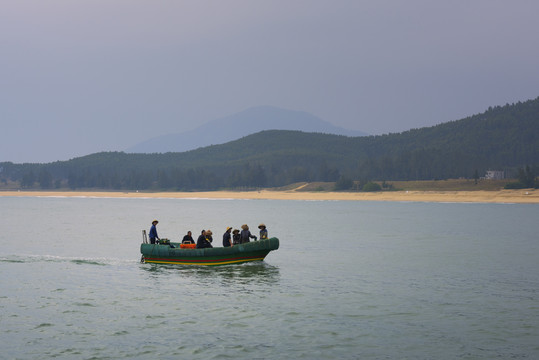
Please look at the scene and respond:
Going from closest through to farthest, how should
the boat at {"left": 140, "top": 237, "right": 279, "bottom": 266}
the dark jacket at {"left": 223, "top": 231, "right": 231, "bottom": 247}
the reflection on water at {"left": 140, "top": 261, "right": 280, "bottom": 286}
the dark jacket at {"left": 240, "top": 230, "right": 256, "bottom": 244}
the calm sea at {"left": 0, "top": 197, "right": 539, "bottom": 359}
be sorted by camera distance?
1. the calm sea at {"left": 0, "top": 197, "right": 539, "bottom": 359}
2. the reflection on water at {"left": 140, "top": 261, "right": 280, "bottom": 286}
3. the boat at {"left": 140, "top": 237, "right": 279, "bottom": 266}
4. the dark jacket at {"left": 223, "top": 231, "right": 231, "bottom": 247}
5. the dark jacket at {"left": 240, "top": 230, "right": 256, "bottom": 244}

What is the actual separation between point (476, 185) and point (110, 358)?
15604 cm

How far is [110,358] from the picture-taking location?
17.3 m

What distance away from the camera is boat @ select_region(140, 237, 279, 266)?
35.2 metres

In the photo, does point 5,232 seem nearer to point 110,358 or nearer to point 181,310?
point 181,310

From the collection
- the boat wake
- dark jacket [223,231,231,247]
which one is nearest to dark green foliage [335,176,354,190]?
the boat wake

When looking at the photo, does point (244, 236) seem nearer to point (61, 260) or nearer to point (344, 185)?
point (61, 260)

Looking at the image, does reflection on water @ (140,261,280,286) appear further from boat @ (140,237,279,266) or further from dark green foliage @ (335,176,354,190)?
dark green foliage @ (335,176,354,190)

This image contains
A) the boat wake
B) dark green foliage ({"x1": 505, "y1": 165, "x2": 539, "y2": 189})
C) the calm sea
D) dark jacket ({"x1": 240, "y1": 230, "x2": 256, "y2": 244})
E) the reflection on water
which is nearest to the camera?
the calm sea

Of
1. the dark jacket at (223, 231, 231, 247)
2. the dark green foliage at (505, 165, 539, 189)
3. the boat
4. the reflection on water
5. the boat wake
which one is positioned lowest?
the reflection on water

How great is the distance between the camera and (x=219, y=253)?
35.2 meters

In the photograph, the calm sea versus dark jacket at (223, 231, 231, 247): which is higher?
dark jacket at (223, 231, 231, 247)

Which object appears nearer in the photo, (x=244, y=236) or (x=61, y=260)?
(x=244, y=236)

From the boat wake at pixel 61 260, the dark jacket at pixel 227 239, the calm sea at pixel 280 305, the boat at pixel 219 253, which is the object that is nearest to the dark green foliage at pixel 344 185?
the calm sea at pixel 280 305

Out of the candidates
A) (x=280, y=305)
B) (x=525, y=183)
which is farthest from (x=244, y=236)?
(x=525, y=183)
